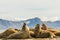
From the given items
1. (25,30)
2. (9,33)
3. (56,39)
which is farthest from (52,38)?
(9,33)

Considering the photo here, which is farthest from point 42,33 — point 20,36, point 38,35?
point 20,36

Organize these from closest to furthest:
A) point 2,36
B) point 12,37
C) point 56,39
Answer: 1. point 56,39
2. point 12,37
3. point 2,36

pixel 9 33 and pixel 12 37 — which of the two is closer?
pixel 12 37

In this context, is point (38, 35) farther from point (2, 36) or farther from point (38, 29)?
point (2, 36)

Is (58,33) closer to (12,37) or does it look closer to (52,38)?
(52,38)

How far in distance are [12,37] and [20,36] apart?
38 cm

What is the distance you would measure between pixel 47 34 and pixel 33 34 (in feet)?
2.33

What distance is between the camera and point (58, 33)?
13.5 meters

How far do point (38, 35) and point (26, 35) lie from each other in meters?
0.66

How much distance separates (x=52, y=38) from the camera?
1202 centimetres

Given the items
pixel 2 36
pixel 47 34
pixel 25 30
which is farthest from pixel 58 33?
pixel 2 36

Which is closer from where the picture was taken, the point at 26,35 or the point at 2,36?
the point at 26,35

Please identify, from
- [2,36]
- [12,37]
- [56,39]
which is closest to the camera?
[56,39]

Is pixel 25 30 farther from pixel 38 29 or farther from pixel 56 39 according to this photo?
pixel 56 39
